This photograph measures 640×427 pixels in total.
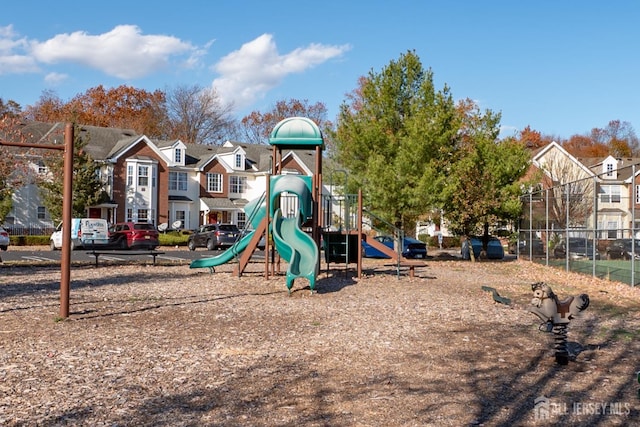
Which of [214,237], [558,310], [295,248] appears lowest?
[558,310]

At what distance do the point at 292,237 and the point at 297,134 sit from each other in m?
3.56

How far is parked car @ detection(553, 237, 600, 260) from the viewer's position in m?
19.7

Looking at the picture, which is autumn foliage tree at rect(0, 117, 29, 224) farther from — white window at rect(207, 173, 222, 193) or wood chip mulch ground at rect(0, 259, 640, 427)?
wood chip mulch ground at rect(0, 259, 640, 427)

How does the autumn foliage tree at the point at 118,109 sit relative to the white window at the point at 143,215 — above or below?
above

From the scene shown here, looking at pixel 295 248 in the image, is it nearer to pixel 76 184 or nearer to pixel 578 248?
pixel 578 248

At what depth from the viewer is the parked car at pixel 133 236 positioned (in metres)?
32.5

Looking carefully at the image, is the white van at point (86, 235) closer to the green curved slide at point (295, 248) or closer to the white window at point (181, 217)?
the white window at point (181, 217)

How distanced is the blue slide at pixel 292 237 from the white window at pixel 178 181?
33209mm

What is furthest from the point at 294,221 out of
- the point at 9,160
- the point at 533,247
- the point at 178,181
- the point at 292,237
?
the point at 178,181

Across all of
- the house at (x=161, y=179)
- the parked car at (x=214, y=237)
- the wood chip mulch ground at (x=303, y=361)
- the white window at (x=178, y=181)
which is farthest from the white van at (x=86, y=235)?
the wood chip mulch ground at (x=303, y=361)

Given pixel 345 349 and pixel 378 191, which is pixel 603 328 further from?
pixel 378 191

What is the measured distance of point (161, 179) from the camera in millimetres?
48094

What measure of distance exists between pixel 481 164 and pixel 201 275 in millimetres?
15248

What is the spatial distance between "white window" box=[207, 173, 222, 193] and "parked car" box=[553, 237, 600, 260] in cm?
3453
